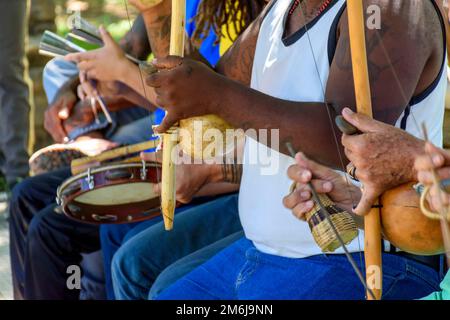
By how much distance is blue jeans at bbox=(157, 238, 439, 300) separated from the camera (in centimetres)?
202

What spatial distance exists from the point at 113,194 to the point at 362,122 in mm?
1378

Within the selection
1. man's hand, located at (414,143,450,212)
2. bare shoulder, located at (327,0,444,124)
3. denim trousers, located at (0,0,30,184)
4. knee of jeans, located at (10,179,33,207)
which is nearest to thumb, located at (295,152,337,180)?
bare shoulder, located at (327,0,444,124)

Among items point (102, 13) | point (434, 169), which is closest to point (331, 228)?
point (434, 169)

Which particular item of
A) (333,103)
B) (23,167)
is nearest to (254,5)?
(333,103)

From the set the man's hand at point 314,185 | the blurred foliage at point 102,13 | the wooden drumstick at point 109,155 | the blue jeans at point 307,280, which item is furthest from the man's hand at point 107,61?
the blurred foliage at point 102,13

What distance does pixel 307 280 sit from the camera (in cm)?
205

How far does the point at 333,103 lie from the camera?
6.06 feet

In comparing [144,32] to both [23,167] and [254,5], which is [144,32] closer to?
[254,5]

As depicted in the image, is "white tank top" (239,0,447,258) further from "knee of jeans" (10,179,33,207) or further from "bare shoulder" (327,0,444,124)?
"knee of jeans" (10,179,33,207)

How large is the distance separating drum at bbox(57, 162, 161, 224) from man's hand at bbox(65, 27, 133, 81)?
35 cm

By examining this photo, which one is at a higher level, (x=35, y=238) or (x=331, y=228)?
(x=331, y=228)

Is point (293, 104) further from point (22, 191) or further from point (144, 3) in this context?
point (22, 191)

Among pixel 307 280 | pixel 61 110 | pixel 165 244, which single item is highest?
pixel 61 110

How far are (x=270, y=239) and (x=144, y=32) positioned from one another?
1477 mm
